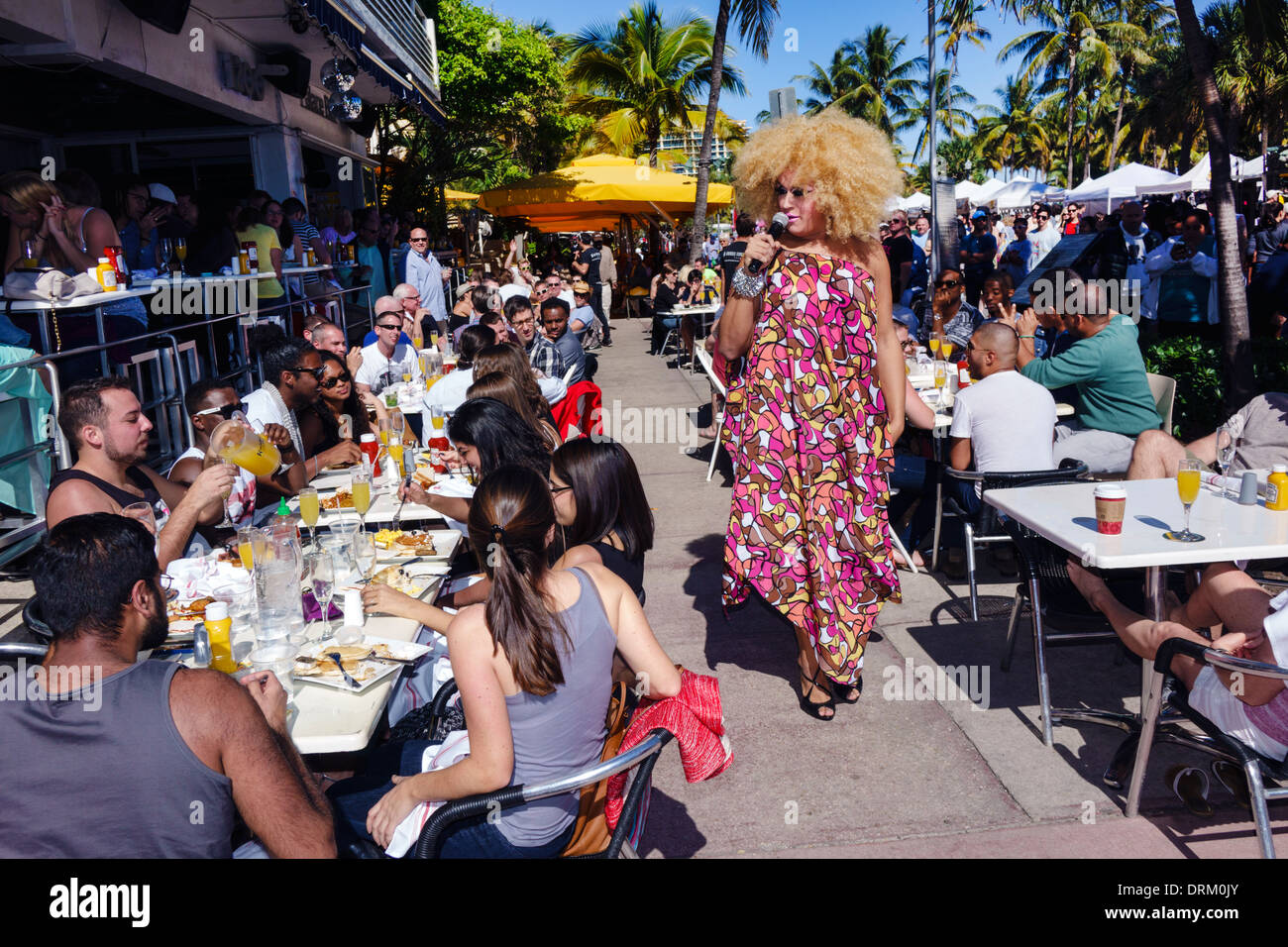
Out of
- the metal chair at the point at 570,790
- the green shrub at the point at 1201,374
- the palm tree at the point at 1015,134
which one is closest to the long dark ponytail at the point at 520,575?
the metal chair at the point at 570,790

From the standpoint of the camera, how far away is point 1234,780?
2824mm

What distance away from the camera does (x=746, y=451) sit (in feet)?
12.5

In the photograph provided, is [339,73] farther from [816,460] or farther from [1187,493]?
[1187,493]

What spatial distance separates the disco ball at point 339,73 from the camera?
1240cm

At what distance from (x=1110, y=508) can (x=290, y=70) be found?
11.6 m

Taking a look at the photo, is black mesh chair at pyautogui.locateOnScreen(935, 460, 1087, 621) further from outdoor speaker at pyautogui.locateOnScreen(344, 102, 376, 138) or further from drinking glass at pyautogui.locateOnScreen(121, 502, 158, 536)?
outdoor speaker at pyautogui.locateOnScreen(344, 102, 376, 138)

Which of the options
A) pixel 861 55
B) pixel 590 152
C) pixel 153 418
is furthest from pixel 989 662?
pixel 861 55

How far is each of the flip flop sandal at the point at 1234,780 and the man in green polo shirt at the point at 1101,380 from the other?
250 centimetres

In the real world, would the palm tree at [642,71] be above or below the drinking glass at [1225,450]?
above

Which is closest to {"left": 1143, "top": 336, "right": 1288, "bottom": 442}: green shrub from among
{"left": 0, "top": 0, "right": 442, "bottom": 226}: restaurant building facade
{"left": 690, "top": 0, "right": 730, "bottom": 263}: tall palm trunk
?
{"left": 0, "top": 0, "right": 442, "bottom": 226}: restaurant building facade

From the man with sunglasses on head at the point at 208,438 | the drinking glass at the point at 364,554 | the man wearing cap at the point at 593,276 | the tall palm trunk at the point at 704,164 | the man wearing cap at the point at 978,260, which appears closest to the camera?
the drinking glass at the point at 364,554

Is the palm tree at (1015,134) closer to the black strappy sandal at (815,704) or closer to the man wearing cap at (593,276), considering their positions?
the man wearing cap at (593,276)
